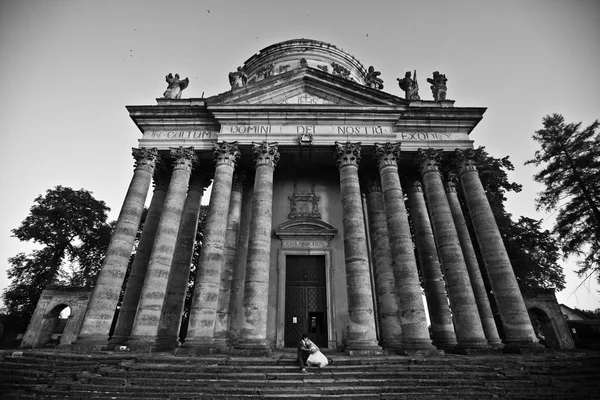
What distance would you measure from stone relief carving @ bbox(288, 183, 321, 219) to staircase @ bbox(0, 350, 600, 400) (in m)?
8.46

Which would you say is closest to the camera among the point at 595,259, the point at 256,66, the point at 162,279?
the point at 162,279

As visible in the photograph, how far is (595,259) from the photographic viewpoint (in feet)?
58.1

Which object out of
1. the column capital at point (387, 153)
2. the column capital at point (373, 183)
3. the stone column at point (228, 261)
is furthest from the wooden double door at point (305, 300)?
the column capital at point (387, 153)

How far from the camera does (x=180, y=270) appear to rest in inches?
610

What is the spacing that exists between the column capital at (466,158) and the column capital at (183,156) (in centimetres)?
1412

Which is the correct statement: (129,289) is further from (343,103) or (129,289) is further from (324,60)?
(324,60)

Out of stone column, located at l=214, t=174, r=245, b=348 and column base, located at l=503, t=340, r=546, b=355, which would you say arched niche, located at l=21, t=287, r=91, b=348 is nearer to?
stone column, located at l=214, t=174, r=245, b=348

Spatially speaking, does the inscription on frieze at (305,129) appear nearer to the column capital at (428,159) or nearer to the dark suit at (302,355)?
the column capital at (428,159)

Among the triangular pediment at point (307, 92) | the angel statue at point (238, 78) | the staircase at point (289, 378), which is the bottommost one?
the staircase at point (289, 378)

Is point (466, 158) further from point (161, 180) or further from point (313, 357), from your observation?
point (161, 180)

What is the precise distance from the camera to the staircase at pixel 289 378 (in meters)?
7.25

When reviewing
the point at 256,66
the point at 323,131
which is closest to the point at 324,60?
the point at 256,66

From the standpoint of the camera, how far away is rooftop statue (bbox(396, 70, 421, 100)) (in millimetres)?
17434

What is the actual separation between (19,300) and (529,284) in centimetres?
4423
